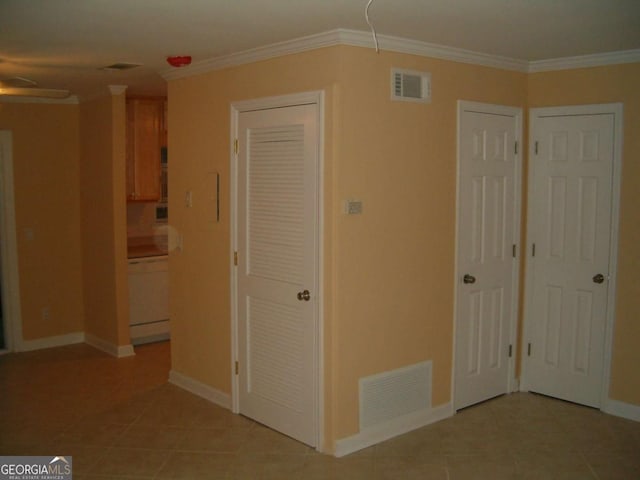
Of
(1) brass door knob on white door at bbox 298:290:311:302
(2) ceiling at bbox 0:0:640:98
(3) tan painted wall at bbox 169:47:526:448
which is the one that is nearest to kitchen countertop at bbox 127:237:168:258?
(3) tan painted wall at bbox 169:47:526:448

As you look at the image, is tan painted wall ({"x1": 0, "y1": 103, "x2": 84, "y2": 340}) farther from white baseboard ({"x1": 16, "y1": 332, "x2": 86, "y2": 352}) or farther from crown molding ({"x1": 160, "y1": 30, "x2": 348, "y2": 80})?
crown molding ({"x1": 160, "y1": 30, "x2": 348, "y2": 80})

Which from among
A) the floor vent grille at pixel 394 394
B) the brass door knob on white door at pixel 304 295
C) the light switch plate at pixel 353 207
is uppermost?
the light switch plate at pixel 353 207

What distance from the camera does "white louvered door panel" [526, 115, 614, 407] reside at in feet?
14.0

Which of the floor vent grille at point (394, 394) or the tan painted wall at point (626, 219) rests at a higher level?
the tan painted wall at point (626, 219)

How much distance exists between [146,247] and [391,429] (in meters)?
3.72

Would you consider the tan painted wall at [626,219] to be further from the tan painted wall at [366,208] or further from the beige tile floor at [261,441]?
the tan painted wall at [366,208]

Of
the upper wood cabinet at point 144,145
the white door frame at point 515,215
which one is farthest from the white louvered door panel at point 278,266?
the upper wood cabinet at point 144,145

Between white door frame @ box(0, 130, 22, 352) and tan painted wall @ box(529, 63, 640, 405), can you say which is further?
white door frame @ box(0, 130, 22, 352)

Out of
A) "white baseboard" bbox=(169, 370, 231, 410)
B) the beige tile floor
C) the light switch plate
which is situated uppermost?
the light switch plate

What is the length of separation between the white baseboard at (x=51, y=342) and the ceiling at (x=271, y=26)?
2.83 metres

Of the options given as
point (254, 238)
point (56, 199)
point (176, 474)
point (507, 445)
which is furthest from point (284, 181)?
point (56, 199)

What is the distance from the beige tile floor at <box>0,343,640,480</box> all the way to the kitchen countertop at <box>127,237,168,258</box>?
158cm

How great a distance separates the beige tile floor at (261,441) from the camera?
353 cm

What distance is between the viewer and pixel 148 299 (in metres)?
6.11
